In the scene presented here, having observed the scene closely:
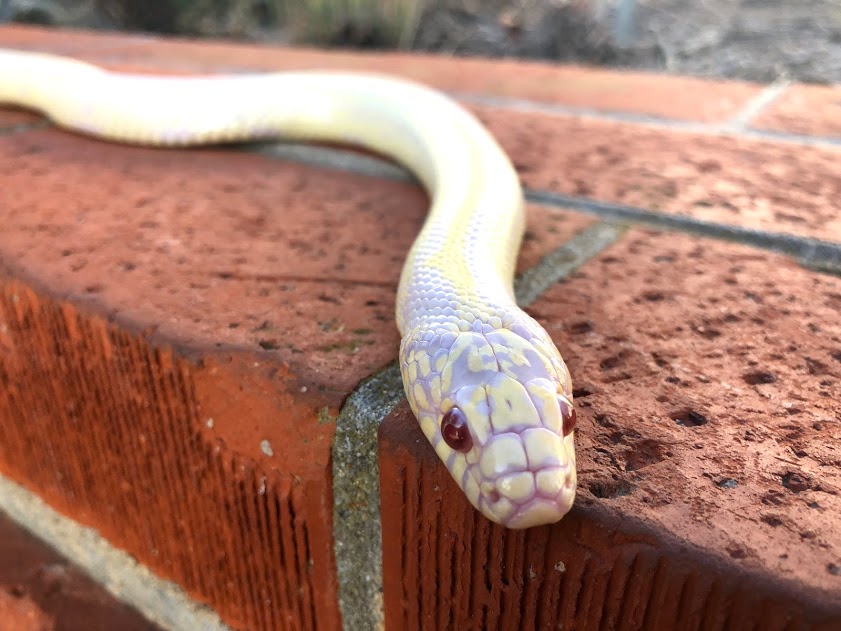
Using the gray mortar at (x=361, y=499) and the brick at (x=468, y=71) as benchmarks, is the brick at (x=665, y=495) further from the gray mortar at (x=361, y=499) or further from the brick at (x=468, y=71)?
the brick at (x=468, y=71)

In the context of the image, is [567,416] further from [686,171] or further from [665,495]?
[686,171]

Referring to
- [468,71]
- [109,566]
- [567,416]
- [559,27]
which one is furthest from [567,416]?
[559,27]

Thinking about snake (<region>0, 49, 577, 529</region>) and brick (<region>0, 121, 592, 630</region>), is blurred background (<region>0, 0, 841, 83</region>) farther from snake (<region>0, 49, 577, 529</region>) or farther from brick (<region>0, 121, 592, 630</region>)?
brick (<region>0, 121, 592, 630</region>)

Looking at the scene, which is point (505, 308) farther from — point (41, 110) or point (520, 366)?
point (41, 110)

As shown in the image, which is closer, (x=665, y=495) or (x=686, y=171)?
(x=665, y=495)

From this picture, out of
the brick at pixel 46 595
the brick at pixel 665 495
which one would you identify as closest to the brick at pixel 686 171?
the brick at pixel 665 495
